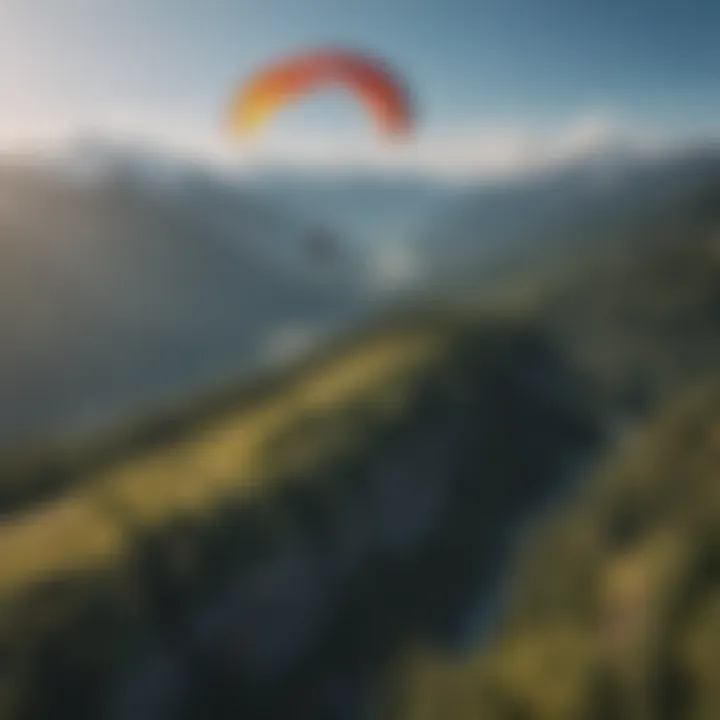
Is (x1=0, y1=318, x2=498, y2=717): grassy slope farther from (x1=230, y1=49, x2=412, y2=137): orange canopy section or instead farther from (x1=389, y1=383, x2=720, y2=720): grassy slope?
(x1=230, y1=49, x2=412, y2=137): orange canopy section

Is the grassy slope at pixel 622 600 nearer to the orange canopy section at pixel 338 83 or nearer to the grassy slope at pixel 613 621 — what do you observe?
the grassy slope at pixel 613 621

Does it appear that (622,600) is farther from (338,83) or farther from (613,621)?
(338,83)

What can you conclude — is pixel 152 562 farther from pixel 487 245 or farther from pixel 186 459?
pixel 487 245

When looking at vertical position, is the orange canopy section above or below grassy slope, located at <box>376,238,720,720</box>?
above

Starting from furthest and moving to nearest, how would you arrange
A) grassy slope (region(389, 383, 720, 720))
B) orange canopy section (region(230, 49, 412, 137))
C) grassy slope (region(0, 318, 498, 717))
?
orange canopy section (region(230, 49, 412, 137)), grassy slope (region(0, 318, 498, 717)), grassy slope (region(389, 383, 720, 720))

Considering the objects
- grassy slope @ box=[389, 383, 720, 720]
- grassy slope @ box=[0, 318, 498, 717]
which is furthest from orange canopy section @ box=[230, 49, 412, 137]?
grassy slope @ box=[389, 383, 720, 720]

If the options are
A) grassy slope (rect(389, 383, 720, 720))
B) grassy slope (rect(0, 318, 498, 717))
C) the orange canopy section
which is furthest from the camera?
the orange canopy section

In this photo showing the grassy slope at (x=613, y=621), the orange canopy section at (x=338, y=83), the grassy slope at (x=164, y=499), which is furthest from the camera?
the orange canopy section at (x=338, y=83)

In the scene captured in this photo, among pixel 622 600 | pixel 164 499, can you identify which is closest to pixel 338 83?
pixel 164 499

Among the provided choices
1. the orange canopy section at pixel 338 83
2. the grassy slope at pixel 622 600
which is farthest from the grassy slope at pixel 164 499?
the orange canopy section at pixel 338 83
